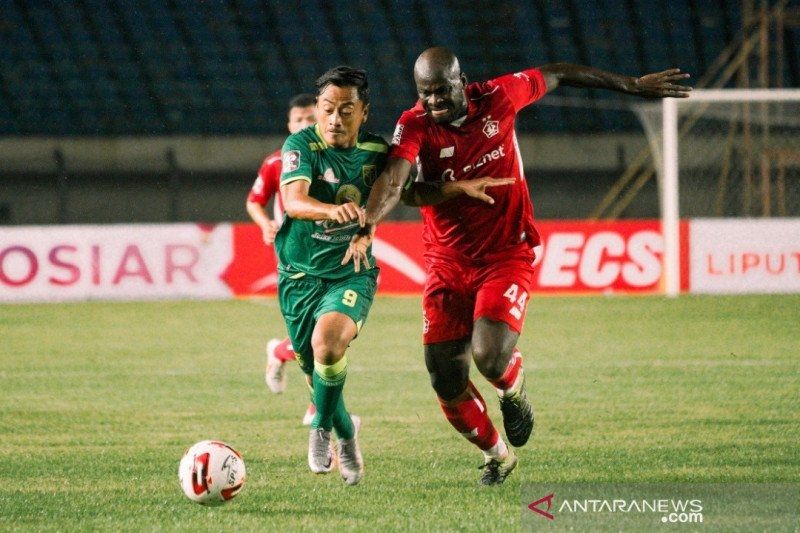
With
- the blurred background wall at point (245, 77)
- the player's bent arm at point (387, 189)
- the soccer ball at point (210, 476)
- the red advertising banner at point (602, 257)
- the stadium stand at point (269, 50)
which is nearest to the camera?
the soccer ball at point (210, 476)

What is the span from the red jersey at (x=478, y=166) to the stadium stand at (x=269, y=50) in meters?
16.6

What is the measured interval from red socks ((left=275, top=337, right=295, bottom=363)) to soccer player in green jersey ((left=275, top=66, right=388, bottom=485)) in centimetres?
209

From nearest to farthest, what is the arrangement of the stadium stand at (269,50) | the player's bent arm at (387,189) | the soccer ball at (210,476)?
the soccer ball at (210,476), the player's bent arm at (387,189), the stadium stand at (269,50)

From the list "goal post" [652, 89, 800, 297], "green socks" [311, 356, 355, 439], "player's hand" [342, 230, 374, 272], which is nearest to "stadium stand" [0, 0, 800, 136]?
"goal post" [652, 89, 800, 297]

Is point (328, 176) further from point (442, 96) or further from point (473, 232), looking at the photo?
point (473, 232)

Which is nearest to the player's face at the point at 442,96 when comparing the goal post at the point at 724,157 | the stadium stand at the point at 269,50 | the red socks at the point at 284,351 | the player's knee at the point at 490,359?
the player's knee at the point at 490,359

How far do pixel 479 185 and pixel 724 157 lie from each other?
1233 centimetres

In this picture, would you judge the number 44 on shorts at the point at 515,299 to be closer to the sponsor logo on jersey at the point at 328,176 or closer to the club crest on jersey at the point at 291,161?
the sponsor logo on jersey at the point at 328,176

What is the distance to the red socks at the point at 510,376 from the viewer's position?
19.2ft

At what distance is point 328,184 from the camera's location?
5.87m

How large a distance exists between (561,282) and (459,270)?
1060 cm

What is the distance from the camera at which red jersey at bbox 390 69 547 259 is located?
600cm

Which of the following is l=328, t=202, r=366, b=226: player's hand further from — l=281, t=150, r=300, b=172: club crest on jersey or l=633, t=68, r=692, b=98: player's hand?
l=633, t=68, r=692, b=98: player's hand

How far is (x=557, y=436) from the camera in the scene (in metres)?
7.05
